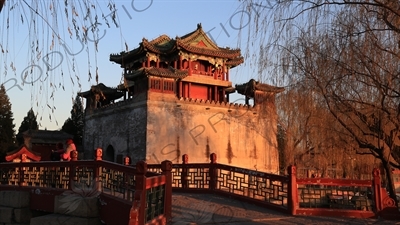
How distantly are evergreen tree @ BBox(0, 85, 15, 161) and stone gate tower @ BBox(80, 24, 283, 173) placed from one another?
4529 millimetres

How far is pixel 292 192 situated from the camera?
289 inches

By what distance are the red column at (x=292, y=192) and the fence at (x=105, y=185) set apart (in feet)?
7.59

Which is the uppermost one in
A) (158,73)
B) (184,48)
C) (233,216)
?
(184,48)

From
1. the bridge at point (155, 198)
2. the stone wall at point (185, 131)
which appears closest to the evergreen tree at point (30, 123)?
the bridge at point (155, 198)

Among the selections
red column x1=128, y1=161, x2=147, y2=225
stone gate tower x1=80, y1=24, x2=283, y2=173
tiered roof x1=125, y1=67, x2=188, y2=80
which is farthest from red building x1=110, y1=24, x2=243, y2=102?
red column x1=128, y1=161, x2=147, y2=225

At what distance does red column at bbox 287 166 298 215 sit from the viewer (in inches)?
288

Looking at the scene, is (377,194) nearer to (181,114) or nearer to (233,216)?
(233,216)

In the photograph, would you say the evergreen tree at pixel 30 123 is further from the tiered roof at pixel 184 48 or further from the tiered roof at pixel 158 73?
the tiered roof at pixel 184 48

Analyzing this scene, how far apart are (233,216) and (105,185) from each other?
7.15 ft

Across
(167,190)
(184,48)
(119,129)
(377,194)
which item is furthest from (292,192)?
(184,48)

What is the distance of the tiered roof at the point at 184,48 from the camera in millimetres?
25406

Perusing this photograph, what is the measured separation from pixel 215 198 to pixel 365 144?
3553 millimetres

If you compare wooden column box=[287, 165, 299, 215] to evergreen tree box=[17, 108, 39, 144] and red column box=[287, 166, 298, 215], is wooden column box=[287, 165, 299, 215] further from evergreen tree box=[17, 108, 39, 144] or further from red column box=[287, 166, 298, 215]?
evergreen tree box=[17, 108, 39, 144]

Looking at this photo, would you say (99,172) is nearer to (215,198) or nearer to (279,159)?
(215,198)
